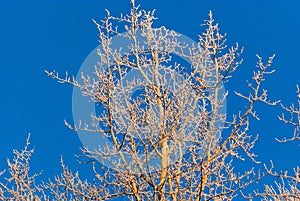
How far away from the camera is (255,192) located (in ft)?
20.8

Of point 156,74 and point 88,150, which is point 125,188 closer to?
point 88,150

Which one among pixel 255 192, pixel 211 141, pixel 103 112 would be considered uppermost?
pixel 103 112

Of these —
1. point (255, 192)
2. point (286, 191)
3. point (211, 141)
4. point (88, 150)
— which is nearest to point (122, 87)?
point (88, 150)

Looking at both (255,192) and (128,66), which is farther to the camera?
(128,66)

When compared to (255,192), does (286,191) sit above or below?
above

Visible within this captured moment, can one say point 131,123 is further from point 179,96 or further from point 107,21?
point 107,21

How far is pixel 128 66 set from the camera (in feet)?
22.2

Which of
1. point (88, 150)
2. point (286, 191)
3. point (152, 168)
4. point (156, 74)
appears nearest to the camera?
point (152, 168)

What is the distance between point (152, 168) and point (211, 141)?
87 cm

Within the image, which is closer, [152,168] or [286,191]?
[152,168]

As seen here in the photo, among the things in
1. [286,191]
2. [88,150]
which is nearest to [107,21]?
[88,150]

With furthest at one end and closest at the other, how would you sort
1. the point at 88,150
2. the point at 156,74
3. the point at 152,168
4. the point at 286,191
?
1. the point at 286,191
2. the point at 156,74
3. the point at 88,150
4. the point at 152,168

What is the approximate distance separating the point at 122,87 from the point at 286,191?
4.66 meters

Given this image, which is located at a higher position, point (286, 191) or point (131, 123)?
point (286, 191)
